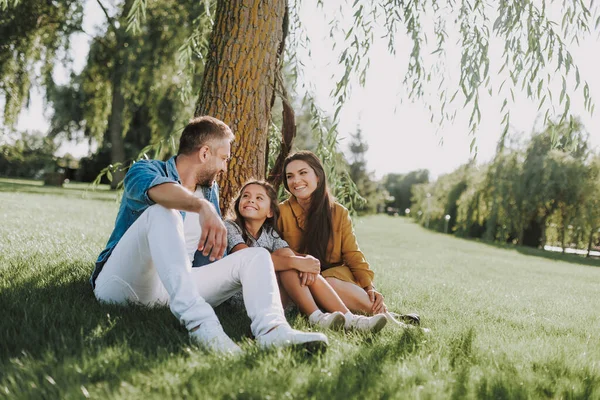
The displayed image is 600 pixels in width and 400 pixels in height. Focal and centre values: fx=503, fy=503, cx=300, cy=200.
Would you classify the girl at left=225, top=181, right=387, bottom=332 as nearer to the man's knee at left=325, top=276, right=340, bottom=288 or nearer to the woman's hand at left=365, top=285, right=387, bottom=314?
the man's knee at left=325, top=276, right=340, bottom=288

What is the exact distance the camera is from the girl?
2.53 meters

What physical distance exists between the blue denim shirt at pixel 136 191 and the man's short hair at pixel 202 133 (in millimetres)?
147

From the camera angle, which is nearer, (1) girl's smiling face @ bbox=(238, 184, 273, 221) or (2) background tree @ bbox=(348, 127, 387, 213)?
(1) girl's smiling face @ bbox=(238, 184, 273, 221)

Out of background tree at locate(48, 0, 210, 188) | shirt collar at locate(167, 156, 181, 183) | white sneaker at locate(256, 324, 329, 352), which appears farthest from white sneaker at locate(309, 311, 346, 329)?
background tree at locate(48, 0, 210, 188)

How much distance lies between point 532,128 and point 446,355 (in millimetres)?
16378

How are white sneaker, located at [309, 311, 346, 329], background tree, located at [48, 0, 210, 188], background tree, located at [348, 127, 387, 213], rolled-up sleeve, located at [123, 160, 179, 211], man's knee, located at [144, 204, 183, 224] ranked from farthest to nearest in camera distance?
background tree, located at [348, 127, 387, 213], background tree, located at [48, 0, 210, 188], white sneaker, located at [309, 311, 346, 329], rolled-up sleeve, located at [123, 160, 179, 211], man's knee, located at [144, 204, 183, 224]

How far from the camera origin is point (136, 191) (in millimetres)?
2330

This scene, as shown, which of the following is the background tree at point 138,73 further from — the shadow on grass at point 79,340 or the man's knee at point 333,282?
the shadow on grass at point 79,340

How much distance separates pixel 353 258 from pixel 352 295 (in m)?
0.27

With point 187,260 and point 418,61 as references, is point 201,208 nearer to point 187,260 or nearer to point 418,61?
point 187,260

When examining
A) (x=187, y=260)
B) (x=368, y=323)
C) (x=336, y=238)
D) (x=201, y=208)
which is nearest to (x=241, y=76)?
(x=336, y=238)

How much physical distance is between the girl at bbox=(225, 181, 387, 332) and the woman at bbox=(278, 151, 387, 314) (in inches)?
7.0

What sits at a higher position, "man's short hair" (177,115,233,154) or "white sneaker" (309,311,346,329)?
"man's short hair" (177,115,233,154)

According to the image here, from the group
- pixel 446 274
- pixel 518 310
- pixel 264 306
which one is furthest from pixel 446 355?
pixel 446 274
